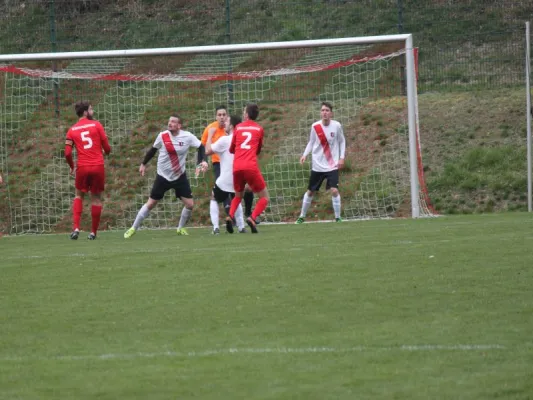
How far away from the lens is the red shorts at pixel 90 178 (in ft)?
51.3

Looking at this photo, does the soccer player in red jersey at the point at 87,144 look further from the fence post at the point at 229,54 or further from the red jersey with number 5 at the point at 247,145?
the fence post at the point at 229,54

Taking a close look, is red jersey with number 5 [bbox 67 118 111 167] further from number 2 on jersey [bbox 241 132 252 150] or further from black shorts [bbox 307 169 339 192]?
black shorts [bbox 307 169 339 192]

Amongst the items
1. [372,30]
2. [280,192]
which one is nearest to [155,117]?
[280,192]

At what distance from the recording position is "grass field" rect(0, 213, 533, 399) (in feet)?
18.1

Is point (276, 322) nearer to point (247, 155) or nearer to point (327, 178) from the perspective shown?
point (247, 155)

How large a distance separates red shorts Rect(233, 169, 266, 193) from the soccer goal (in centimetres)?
527

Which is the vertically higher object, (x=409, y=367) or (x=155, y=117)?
(x=155, y=117)

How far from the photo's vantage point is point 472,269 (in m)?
9.52

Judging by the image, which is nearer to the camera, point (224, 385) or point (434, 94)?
point (224, 385)

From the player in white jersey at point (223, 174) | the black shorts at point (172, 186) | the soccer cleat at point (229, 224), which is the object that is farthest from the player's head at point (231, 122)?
the soccer cleat at point (229, 224)

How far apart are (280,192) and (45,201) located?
4896 millimetres

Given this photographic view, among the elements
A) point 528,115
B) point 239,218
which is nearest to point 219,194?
point 239,218

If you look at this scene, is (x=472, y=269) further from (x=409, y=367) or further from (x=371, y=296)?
(x=409, y=367)

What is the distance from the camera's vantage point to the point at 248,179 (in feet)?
50.0
